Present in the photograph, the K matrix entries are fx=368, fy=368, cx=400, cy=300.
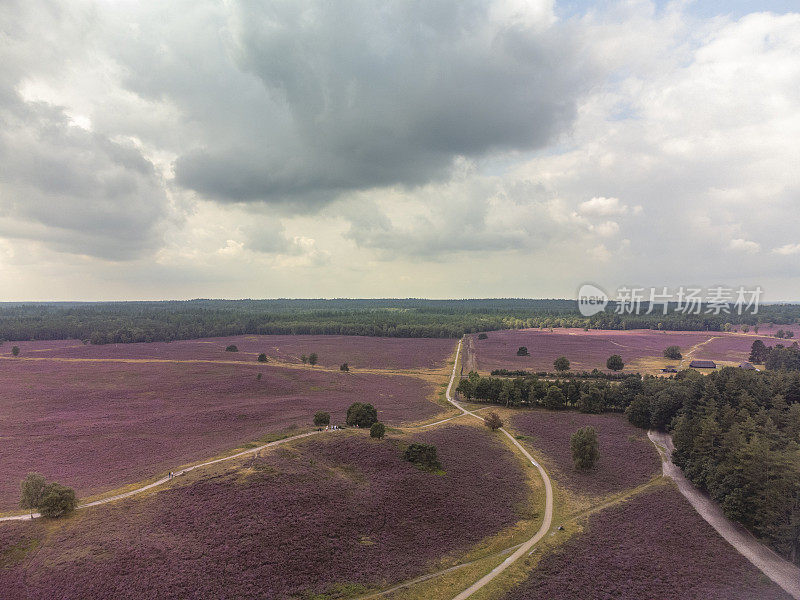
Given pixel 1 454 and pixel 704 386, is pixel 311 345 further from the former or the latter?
pixel 704 386

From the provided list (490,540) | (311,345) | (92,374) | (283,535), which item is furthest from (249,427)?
(311,345)

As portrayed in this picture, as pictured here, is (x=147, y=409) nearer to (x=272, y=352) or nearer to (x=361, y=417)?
(x=361, y=417)

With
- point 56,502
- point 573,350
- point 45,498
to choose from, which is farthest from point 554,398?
point 45,498

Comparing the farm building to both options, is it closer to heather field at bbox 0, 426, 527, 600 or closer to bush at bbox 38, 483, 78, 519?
heather field at bbox 0, 426, 527, 600

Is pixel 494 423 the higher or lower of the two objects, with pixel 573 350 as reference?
lower

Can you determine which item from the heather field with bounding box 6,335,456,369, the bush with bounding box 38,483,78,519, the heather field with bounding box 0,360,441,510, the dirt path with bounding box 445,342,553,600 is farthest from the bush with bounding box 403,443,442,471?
the heather field with bounding box 6,335,456,369

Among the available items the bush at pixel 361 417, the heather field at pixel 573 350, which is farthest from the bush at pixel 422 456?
the heather field at pixel 573 350
